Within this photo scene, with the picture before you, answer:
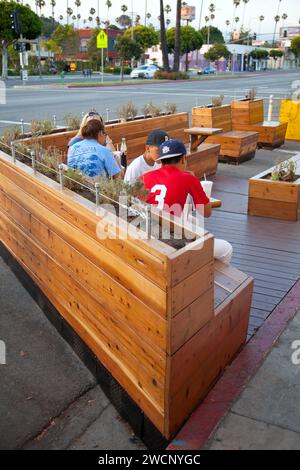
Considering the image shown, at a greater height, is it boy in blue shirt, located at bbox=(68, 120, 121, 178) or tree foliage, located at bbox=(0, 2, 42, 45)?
tree foliage, located at bbox=(0, 2, 42, 45)

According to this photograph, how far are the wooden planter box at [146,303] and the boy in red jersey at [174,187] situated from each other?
530 millimetres

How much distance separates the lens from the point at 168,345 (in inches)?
101

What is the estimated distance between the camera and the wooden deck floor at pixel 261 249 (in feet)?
14.5

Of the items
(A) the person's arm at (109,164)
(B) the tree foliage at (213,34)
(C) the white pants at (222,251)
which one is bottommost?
(C) the white pants at (222,251)

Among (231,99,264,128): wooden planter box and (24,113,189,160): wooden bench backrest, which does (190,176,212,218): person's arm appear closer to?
(24,113,189,160): wooden bench backrest

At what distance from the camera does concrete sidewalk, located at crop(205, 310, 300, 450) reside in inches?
107

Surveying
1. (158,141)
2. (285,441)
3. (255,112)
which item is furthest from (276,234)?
(255,112)

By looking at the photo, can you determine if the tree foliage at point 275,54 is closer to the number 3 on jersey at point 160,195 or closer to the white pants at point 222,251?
the white pants at point 222,251

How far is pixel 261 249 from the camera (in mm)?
5484

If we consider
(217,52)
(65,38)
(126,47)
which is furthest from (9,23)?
(217,52)

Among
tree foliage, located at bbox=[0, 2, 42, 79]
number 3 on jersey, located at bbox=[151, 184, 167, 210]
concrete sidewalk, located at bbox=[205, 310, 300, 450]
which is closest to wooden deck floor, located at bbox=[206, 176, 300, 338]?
concrete sidewalk, located at bbox=[205, 310, 300, 450]

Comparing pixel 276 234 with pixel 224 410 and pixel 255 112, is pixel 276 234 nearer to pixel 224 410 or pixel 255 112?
pixel 224 410

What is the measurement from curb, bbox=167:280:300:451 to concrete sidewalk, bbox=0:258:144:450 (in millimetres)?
316

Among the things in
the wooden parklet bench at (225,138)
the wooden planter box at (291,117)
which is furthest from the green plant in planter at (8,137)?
the wooden planter box at (291,117)
